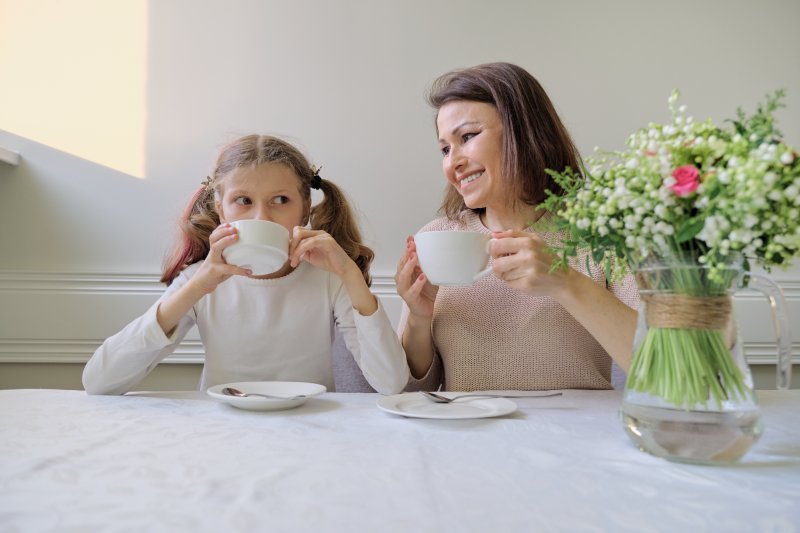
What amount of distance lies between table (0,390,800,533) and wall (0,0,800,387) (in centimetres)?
118

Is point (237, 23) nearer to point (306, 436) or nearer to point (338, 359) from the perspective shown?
point (338, 359)

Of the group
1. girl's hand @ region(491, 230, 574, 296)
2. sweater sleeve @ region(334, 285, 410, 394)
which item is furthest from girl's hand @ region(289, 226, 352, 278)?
girl's hand @ region(491, 230, 574, 296)

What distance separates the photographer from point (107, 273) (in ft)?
6.30

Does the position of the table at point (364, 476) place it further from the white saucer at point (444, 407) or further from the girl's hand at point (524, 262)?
the girl's hand at point (524, 262)

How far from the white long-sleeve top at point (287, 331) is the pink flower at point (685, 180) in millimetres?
742

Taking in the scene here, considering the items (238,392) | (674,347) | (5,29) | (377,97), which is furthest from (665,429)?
(5,29)

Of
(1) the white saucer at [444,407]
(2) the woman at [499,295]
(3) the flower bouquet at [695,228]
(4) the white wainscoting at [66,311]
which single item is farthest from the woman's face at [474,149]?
(4) the white wainscoting at [66,311]

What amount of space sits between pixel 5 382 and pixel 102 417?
1.39m

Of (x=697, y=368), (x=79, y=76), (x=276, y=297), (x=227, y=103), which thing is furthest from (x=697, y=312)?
(x=79, y=76)

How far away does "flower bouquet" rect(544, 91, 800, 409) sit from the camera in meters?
0.58

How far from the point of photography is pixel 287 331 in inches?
57.1

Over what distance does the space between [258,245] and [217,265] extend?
0.14 metres

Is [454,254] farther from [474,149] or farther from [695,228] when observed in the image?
[474,149]

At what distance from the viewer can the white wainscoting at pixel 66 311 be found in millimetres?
1908
